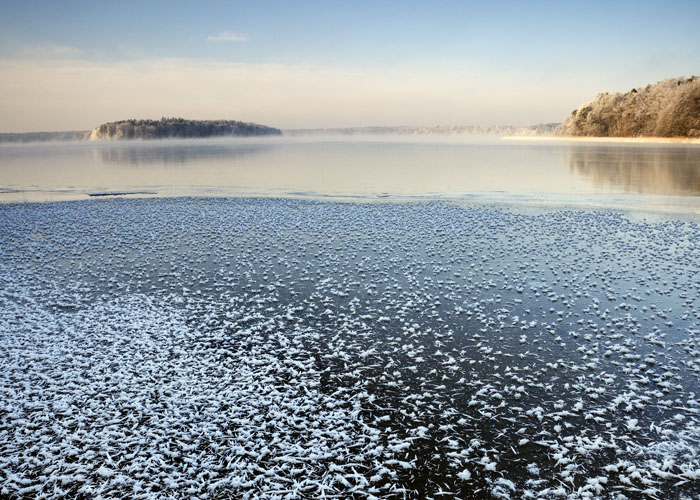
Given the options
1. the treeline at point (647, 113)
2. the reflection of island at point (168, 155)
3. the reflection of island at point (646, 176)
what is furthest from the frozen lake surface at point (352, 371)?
the treeline at point (647, 113)

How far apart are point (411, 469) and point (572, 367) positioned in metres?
4.75

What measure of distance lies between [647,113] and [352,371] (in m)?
149

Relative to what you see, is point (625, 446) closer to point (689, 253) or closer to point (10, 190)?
point (689, 253)

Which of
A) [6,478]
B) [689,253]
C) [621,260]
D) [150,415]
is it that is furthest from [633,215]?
[6,478]

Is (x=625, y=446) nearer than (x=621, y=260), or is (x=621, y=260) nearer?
(x=625, y=446)

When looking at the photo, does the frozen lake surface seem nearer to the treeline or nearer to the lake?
the lake

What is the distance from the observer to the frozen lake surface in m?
6.96

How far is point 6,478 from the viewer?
684 cm

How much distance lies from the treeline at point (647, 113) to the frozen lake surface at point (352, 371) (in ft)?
390

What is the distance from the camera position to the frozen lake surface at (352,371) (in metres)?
6.96

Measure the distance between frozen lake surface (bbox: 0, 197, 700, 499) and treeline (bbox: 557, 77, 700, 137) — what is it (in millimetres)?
118735

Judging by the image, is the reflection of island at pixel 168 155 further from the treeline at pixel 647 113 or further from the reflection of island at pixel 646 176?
the treeline at pixel 647 113

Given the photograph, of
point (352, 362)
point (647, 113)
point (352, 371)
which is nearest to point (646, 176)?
point (352, 362)

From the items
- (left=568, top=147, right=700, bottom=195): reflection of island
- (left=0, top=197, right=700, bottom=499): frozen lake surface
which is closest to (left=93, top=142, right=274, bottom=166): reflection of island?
(left=568, top=147, right=700, bottom=195): reflection of island
